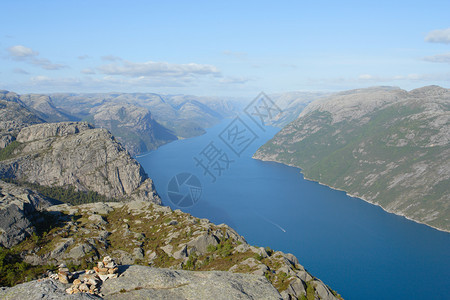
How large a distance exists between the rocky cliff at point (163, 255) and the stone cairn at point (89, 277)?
0.68m

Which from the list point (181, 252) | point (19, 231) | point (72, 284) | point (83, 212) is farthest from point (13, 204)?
point (72, 284)

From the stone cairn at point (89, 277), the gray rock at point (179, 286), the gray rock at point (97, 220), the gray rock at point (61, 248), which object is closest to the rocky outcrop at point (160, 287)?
the gray rock at point (179, 286)

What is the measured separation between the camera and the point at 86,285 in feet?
73.9

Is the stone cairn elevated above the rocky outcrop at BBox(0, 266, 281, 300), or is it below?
above

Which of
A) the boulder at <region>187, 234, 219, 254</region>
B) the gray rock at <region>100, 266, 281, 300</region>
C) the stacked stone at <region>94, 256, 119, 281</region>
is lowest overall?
the boulder at <region>187, 234, 219, 254</region>

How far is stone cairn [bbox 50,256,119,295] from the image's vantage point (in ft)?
72.9

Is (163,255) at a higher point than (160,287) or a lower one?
lower

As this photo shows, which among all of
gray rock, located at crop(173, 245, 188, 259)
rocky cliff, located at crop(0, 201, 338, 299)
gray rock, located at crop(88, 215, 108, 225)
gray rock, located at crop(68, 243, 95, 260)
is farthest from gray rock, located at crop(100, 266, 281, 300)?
gray rock, located at crop(88, 215, 108, 225)

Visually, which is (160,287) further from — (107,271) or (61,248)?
(61,248)

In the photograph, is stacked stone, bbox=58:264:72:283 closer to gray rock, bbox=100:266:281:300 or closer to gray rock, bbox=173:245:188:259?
gray rock, bbox=100:266:281:300

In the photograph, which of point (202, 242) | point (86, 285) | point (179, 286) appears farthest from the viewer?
point (202, 242)

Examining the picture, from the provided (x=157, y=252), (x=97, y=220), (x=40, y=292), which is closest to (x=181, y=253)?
(x=157, y=252)

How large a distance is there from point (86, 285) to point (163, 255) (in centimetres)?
3115

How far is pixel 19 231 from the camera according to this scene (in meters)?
54.0
